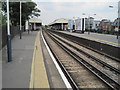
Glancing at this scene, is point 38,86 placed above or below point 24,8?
below

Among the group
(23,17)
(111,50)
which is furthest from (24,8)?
(111,50)

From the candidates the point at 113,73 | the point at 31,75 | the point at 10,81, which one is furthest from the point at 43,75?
the point at 113,73

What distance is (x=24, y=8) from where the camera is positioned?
3562 cm

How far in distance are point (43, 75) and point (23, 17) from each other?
2890 centimetres

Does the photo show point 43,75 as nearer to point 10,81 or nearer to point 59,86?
point 59,86

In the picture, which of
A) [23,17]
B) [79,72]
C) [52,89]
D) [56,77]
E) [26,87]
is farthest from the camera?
[23,17]

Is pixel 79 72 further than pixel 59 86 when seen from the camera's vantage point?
Yes

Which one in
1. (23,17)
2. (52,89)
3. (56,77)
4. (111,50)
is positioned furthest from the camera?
(23,17)

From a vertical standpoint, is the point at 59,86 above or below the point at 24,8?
below

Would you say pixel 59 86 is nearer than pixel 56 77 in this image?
Yes

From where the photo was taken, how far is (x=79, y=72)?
9.58 m

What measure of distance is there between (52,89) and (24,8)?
31.2 metres

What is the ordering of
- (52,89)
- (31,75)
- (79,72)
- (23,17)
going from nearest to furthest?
1. (52,89)
2. (31,75)
3. (79,72)
4. (23,17)

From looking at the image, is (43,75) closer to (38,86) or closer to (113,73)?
(38,86)
